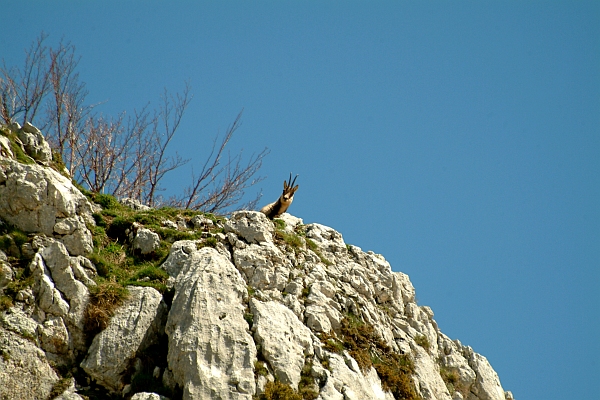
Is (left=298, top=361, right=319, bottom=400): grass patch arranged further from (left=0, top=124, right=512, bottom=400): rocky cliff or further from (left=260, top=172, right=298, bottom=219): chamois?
(left=260, top=172, right=298, bottom=219): chamois

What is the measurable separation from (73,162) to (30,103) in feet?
7.25

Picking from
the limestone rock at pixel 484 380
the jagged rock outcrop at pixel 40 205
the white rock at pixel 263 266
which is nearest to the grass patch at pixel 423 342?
the limestone rock at pixel 484 380

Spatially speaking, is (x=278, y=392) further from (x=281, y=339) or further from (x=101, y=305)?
(x=101, y=305)

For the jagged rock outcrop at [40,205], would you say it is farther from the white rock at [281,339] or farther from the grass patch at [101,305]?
the white rock at [281,339]

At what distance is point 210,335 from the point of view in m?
9.80

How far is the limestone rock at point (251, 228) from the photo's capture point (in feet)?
42.3

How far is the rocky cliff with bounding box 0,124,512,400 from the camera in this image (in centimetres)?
954

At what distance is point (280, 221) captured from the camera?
49.6ft

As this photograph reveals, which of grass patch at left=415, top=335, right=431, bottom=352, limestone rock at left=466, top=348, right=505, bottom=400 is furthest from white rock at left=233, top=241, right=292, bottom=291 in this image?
limestone rock at left=466, top=348, right=505, bottom=400

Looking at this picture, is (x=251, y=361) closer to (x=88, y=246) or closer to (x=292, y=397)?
(x=292, y=397)

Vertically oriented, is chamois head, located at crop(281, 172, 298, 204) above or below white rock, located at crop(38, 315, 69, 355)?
above

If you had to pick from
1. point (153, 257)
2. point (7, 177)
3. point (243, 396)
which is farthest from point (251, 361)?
point (7, 177)

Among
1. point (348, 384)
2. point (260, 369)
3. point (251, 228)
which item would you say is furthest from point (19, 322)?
point (348, 384)

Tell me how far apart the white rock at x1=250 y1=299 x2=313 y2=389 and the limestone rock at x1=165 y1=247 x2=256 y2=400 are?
25cm
